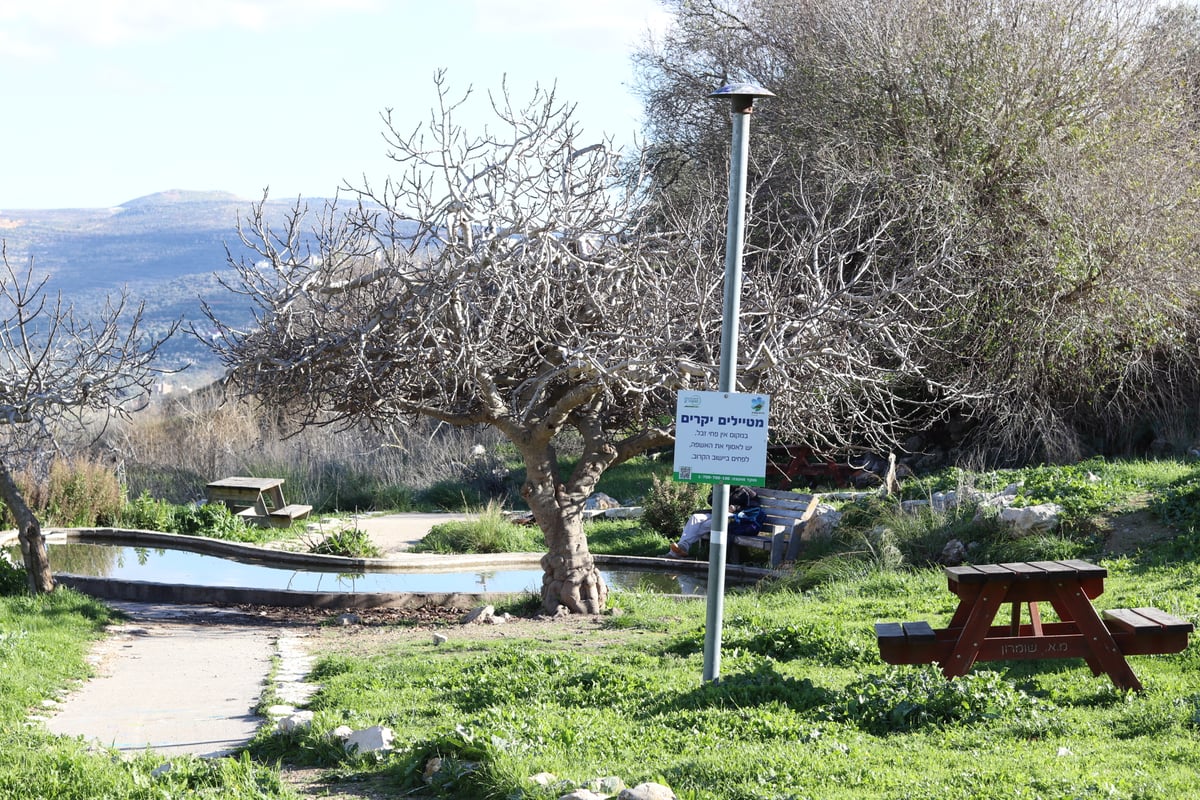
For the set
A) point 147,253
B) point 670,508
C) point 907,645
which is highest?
point 147,253

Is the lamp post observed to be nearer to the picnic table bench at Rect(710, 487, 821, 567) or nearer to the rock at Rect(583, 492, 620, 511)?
the picnic table bench at Rect(710, 487, 821, 567)

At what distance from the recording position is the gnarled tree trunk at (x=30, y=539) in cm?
1114

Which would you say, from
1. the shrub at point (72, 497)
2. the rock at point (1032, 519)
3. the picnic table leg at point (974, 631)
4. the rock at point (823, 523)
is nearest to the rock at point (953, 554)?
the rock at point (1032, 519)

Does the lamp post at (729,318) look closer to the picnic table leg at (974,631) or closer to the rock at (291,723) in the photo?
the picnic table leg at (974,631)

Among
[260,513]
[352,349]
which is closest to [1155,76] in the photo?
[352,349]

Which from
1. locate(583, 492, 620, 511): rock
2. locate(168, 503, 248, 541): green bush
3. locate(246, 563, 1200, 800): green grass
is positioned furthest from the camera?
locate(583, 492, 620, 511): rock

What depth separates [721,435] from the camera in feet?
22.3

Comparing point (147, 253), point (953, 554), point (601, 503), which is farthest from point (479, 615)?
point (147, 253)

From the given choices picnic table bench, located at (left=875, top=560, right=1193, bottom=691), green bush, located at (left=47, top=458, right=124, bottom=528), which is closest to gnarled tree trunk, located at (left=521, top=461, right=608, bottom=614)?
picnic table bench, located at (left=875, top=560, right=1193, bottom=691)

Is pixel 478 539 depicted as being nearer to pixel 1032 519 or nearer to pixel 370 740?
pixel 1032 519

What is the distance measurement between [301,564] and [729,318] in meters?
9.74

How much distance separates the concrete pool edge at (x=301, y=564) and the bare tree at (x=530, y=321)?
1.75 m

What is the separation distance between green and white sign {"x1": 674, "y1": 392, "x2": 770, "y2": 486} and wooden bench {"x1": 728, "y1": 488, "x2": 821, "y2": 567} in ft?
27.3

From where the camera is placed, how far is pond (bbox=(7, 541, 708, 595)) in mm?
13797
